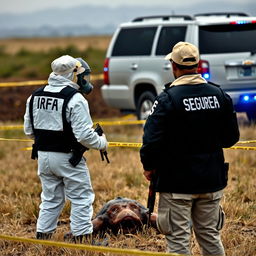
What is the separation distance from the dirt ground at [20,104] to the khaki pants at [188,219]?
1223 centimetres

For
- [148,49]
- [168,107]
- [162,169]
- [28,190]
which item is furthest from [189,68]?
[148,49]

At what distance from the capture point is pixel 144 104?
12609 millimetres

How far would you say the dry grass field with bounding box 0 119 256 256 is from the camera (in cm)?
593

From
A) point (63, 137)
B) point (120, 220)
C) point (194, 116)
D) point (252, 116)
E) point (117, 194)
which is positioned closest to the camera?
point (194, 116)

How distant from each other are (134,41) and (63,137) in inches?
286

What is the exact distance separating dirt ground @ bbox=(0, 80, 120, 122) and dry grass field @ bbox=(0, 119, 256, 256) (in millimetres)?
5757

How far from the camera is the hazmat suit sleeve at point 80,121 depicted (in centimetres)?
550

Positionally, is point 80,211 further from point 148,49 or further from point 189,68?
point 148,49

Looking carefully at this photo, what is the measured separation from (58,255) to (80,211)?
1.24ft

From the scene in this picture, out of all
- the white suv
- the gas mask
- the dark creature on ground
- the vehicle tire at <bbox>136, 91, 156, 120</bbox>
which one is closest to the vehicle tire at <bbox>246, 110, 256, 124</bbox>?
the white suv

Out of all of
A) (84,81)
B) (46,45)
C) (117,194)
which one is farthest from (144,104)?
(46,45)

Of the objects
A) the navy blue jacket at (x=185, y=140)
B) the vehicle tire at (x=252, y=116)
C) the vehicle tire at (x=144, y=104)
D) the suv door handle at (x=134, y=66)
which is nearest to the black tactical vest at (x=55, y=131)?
the navy blue jacket at (x=185, y=140)

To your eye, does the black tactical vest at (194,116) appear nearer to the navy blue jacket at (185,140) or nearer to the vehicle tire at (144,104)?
the navy blue jacket at (185,140)

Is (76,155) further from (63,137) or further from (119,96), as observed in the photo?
(119,96)
